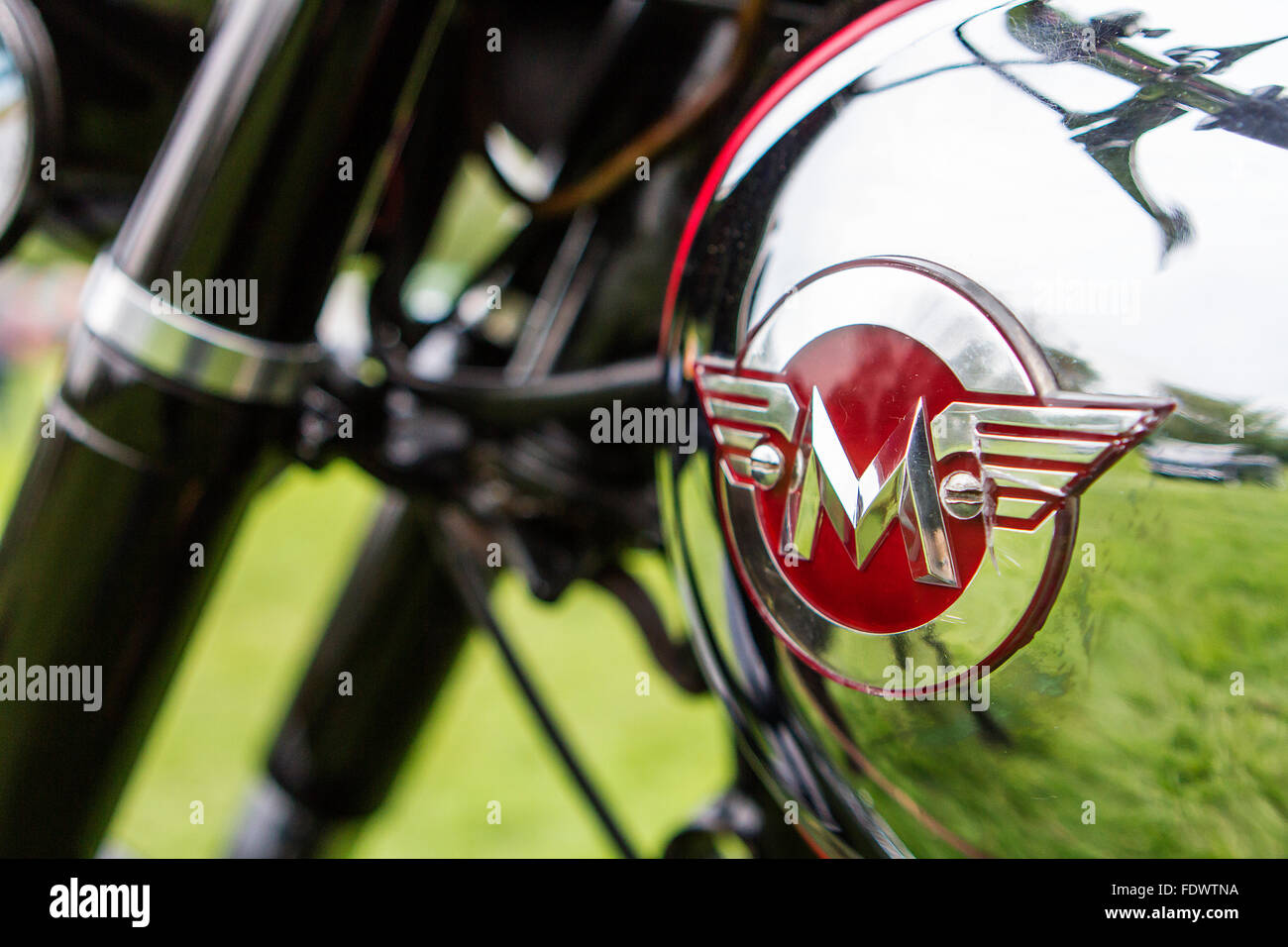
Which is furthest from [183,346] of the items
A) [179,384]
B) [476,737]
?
[476,737]

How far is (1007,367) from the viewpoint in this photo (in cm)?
49

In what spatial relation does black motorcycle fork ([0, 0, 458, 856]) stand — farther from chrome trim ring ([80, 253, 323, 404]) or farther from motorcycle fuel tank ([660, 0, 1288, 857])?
motorcycle fuel tank ([660, 0, 1288, 857])

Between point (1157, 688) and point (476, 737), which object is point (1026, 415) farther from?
point (476, 737)

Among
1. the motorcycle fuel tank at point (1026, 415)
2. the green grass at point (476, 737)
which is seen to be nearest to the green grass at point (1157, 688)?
the motorcycle fuel tank at point (1026, 415)

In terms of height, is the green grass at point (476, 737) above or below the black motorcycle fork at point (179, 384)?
below

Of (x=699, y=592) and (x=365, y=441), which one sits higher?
(x=365, y=441)

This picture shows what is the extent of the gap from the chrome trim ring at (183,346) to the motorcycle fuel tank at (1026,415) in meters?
0.29

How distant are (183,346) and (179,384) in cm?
2

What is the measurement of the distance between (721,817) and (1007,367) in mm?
444

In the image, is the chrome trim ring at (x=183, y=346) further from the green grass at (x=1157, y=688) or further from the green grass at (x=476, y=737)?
the green grass at (x=476, y=737)

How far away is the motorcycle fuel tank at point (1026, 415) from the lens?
18.4 inches

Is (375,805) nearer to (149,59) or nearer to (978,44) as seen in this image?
(149,59)

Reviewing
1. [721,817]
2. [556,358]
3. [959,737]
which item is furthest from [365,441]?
[959,737]

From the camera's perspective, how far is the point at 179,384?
0.67 meters
